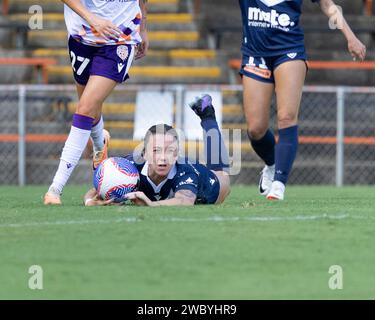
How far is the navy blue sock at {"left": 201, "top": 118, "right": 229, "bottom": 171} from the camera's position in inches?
395

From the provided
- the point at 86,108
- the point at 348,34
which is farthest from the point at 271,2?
the point at 86,108

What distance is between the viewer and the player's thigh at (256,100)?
1016 cm

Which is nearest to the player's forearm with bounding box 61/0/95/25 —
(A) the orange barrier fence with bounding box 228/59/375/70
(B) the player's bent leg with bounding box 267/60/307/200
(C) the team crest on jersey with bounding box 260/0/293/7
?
(C) the team crest on jersey with bounding box 260/0/293/7

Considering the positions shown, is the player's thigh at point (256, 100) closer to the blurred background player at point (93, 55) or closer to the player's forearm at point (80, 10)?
the blurred background player at point (93, 55)

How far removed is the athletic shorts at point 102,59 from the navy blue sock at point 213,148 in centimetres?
113

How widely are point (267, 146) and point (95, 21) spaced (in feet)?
7.78

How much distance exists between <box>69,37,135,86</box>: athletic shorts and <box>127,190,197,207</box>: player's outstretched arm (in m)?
1.15

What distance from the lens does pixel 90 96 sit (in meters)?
9.15

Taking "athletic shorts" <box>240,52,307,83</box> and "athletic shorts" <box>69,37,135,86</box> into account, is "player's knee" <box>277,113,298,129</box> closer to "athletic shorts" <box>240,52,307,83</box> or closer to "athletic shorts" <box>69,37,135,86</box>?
"athletic shorts" <box>240,52,307,83</box>

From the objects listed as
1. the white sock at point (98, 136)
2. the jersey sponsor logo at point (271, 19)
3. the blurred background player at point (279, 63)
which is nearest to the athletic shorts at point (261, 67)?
the blurred background player at point (279, 63)

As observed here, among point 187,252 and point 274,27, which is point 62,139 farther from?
point 187,252

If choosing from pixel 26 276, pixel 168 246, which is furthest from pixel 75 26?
pixel 26 276

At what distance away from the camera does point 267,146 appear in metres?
10.8

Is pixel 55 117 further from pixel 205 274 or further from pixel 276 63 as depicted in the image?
pixel 205 274
